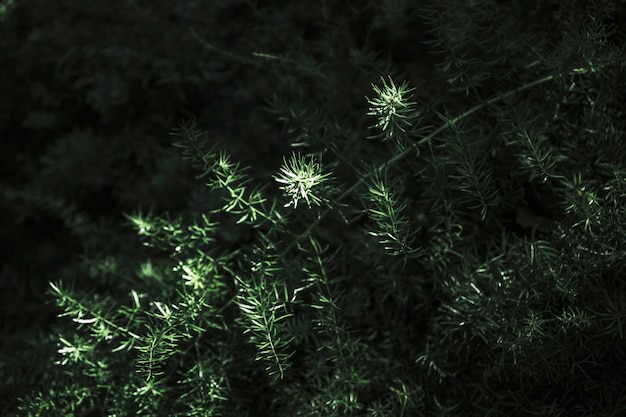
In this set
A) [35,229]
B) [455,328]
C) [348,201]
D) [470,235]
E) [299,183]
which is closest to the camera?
[299,183]

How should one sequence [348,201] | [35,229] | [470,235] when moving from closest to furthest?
[470,235]
[348,201]
[35,229]

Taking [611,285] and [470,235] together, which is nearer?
[611,285]

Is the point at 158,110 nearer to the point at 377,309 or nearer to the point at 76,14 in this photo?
the point at 76,14

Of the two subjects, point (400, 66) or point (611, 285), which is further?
point (400, 66)

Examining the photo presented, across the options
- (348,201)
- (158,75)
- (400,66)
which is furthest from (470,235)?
(158,75)

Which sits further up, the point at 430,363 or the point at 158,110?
the point at 158,110

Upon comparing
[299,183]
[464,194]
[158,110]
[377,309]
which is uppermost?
[299,183]

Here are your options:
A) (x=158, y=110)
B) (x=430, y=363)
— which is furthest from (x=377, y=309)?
(x=158, y=110)

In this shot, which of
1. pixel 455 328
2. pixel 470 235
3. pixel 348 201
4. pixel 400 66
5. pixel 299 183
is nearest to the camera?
pixel 299 183

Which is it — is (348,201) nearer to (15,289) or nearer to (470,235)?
(470,235)
